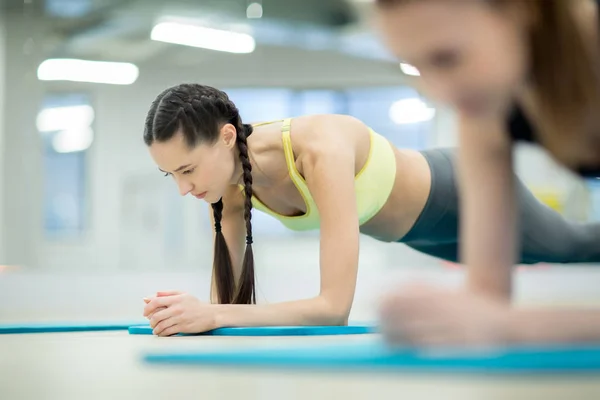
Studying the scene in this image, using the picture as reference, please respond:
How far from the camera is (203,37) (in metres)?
7.39

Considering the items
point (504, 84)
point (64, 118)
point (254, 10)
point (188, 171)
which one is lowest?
point (504, 84)

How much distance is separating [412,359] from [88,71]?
24.6ft

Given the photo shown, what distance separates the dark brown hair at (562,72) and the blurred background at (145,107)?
226 inches

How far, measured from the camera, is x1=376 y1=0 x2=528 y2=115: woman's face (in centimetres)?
79

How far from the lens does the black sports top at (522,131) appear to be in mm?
970

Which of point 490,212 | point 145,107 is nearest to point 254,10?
point 145,107

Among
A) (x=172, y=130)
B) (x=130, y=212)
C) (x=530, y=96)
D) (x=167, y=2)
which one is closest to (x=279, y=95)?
(x=167, y=2)

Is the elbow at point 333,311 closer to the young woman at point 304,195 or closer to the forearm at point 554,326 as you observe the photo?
the young woman at point 304,195

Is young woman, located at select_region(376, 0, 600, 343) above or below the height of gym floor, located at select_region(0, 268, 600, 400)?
above

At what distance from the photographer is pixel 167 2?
23.9 feet

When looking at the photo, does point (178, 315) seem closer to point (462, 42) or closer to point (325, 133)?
point (325, 133)

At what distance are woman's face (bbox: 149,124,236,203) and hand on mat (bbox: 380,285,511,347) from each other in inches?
45.4

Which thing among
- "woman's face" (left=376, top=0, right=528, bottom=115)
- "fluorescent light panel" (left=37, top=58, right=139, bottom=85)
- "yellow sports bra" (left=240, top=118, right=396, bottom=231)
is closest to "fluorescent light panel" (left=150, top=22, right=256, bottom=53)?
"fluorescent light panel" (left=37, top=58, right=139, bottom=85)

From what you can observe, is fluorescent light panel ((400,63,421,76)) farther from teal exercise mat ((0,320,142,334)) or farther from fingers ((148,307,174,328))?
teal exercise mat ((0,320,142,334))
